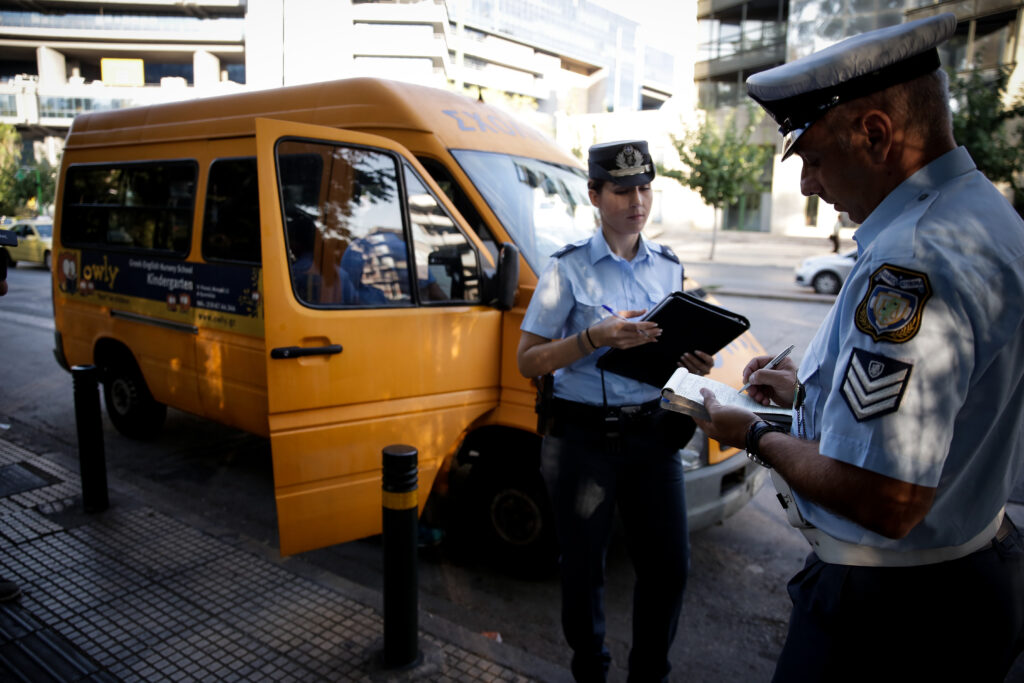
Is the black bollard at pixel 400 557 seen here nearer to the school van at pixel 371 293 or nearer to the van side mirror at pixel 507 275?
the school van at pixel 371 293

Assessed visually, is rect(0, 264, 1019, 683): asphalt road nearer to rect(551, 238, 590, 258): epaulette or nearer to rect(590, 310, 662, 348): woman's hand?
rect(590, 310, 662, 348): woman's hand

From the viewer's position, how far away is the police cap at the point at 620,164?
2.42 m

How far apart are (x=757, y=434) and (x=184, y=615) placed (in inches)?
114

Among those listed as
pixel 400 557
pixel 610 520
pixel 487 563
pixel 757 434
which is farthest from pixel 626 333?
pixel 487 563

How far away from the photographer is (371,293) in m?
3.43

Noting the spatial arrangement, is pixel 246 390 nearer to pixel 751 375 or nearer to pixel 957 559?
pixel 751 375

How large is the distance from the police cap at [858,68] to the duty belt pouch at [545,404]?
138cm

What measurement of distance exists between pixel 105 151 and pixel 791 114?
5764mm

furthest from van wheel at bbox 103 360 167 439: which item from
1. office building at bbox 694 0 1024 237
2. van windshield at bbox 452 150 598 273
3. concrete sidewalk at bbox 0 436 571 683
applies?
office building at bbox 694 0 1024 237

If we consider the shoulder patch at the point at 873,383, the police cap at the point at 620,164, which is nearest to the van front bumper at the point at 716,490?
the police cap at the point at 620,164

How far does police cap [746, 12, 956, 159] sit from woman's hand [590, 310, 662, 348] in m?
0.94

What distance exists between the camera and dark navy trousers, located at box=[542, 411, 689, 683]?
2.42 m

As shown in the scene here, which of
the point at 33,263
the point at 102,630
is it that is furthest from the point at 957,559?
the point at 33,263

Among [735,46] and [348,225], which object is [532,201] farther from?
[735,46]
